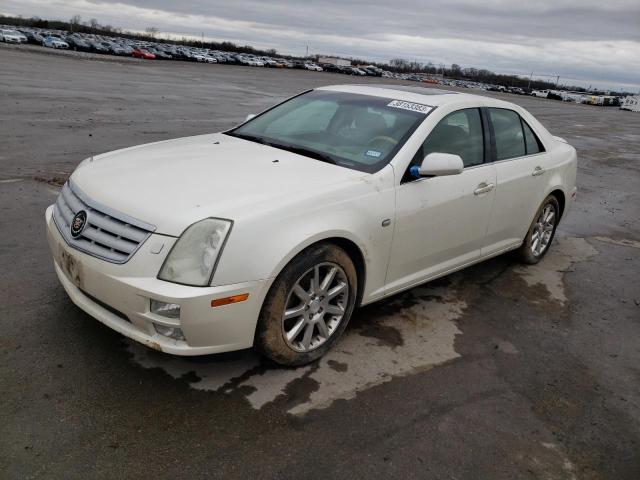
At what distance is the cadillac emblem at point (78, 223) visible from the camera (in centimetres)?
305

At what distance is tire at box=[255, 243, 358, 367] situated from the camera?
3055 millimetres

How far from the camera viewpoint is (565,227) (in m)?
7.18

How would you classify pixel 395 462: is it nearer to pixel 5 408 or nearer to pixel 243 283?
pixel 243 283

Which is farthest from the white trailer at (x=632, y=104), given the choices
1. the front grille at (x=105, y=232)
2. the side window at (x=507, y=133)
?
the front grille at (x=105, y=232)

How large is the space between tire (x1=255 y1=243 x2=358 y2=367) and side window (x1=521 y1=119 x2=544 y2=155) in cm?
257

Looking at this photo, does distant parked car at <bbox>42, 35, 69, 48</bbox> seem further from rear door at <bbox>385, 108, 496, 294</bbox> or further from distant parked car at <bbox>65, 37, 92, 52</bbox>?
rear door at <bbox>385, 108, 496, 294</bbox>

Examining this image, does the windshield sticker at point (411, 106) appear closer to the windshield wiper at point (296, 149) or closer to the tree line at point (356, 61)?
the windshield wiper at point (296, 149)

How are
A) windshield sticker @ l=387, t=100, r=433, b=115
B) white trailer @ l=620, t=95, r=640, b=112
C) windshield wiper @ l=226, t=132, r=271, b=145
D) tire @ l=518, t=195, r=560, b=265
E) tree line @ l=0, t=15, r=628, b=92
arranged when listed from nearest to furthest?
windshield sticker @ l=387, t=100, r=433, b=115, windshield wiper @ l=226, t=132, r=271, b=145, tire @ l=518, t=195, r=560, b=265, white trailer @ l=620, t=95, r=640, b=112, tree line @ l=0, t=15, r=628, b=92

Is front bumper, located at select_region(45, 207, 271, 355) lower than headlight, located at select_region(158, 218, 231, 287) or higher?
lower

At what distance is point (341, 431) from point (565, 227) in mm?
5431

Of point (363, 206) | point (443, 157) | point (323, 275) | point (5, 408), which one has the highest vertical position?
point (443, 157)

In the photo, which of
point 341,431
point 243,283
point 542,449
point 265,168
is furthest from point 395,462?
point 265,168

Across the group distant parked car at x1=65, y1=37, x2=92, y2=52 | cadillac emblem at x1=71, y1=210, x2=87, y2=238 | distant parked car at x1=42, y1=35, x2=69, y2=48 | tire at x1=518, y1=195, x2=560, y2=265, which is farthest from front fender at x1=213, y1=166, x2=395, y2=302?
distant parked car at x1=65, y1=37, x2=92, y2=52

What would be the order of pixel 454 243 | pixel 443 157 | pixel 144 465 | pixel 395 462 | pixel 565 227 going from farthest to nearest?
1. pixel 565 227
2. pixel 454 243
3. pixel 443 157
4. pixel 395 462
5. pixel 144 465
